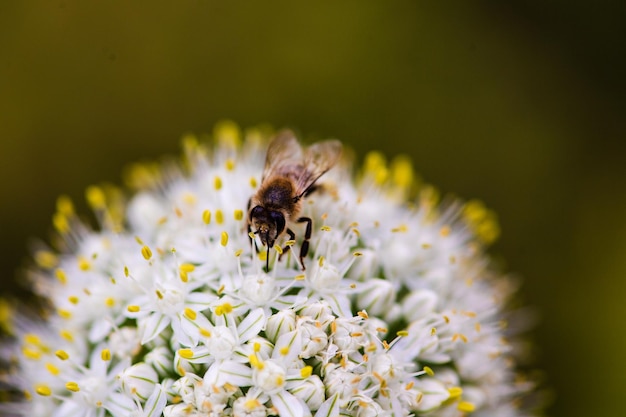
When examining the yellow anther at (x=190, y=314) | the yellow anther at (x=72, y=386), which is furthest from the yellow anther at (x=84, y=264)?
the yellow anther at (x=190, y=314)

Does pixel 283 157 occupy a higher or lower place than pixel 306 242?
higher

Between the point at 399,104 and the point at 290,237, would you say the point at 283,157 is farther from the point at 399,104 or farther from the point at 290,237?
the point at 399,104

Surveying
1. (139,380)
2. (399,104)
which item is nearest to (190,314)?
(139,380)

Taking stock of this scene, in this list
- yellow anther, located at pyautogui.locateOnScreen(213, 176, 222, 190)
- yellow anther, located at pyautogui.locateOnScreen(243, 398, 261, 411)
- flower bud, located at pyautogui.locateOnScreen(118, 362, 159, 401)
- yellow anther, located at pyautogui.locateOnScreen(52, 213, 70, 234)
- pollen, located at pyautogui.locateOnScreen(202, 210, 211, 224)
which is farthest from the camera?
yellow anther, located at pyautogui.locateOnScreen(52, 213, 70, 234)

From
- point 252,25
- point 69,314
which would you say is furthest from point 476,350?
point 252,25

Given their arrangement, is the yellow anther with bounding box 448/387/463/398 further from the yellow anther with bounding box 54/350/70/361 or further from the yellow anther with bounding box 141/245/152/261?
the yellow anther with bounding box 54/350/70/361

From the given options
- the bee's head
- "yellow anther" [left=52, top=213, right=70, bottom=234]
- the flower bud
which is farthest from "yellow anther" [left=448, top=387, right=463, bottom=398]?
"yellow anther" [left=52, top=213, right=70, bottom=234]

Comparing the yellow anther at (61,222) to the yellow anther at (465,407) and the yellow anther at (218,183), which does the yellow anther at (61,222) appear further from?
the yellow anther at (465,407)
